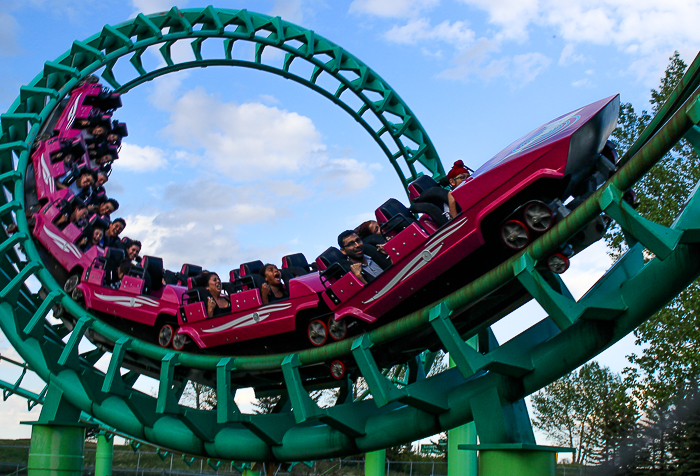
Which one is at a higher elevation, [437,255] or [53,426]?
[437,255]

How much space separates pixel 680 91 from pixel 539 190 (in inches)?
45.3

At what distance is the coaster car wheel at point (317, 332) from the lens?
6410mm

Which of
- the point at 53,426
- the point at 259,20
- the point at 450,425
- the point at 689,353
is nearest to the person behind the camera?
the point at 450,425

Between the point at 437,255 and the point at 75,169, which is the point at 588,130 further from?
the point at 75,169

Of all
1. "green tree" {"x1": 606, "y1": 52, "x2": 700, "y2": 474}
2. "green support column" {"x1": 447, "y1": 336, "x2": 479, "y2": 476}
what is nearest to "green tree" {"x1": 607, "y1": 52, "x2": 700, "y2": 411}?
"green tree" {"x1": 606, "y1": 52, "x2": 700, "y2": 474}

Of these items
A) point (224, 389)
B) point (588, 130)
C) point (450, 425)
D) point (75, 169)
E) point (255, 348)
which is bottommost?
point (450, 425)

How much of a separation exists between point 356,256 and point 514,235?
185 cm

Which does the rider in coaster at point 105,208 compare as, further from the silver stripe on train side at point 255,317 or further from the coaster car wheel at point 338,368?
the coaster car wheel at point 338,368

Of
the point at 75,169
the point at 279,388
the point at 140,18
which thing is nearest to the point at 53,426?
the point at 279,388

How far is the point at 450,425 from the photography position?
215 inches

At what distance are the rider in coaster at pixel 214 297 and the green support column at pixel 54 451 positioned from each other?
2666 millimetres

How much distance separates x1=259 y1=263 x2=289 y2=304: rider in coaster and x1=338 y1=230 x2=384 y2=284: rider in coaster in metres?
1.12

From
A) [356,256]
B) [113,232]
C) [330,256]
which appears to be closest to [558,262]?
[356,256]

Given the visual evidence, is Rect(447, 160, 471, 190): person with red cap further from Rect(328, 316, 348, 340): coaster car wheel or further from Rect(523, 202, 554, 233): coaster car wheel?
Rect(328, 316, 348, 340): coaster car wheel
